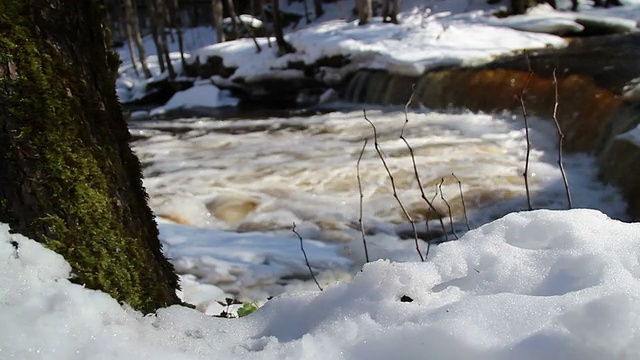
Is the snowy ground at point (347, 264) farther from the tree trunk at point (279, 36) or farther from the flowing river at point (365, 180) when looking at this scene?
the tree trunk at point (279, 36)

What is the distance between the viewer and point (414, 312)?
1.37 m

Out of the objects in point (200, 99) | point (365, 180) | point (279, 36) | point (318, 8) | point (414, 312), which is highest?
point (318, 8)

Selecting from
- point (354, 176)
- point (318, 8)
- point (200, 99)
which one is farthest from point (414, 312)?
point (318, 8)

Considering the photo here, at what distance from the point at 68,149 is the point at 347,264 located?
3.11 metres

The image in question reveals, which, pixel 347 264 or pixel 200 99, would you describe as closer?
pixel 347 264

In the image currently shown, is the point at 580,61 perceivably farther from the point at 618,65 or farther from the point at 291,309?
the point at 291,309

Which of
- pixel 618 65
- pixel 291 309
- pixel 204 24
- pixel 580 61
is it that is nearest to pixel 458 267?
pixel 291 309

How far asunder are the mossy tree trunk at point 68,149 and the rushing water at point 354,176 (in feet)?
11.2

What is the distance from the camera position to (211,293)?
3641 millimetres

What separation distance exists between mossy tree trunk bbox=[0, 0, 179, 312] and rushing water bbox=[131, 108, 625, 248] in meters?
3.40

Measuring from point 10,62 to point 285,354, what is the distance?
953 mm

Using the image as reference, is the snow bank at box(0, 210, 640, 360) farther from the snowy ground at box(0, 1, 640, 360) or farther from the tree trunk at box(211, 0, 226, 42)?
→ the tree trunk at box(211, 0, 226, 42)

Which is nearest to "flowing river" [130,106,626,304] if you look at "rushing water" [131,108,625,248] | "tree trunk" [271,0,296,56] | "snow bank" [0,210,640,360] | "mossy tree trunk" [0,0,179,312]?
"rushing water" [131,108,625,248]

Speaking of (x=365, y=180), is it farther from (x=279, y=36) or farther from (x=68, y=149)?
(x=279, y=36)
